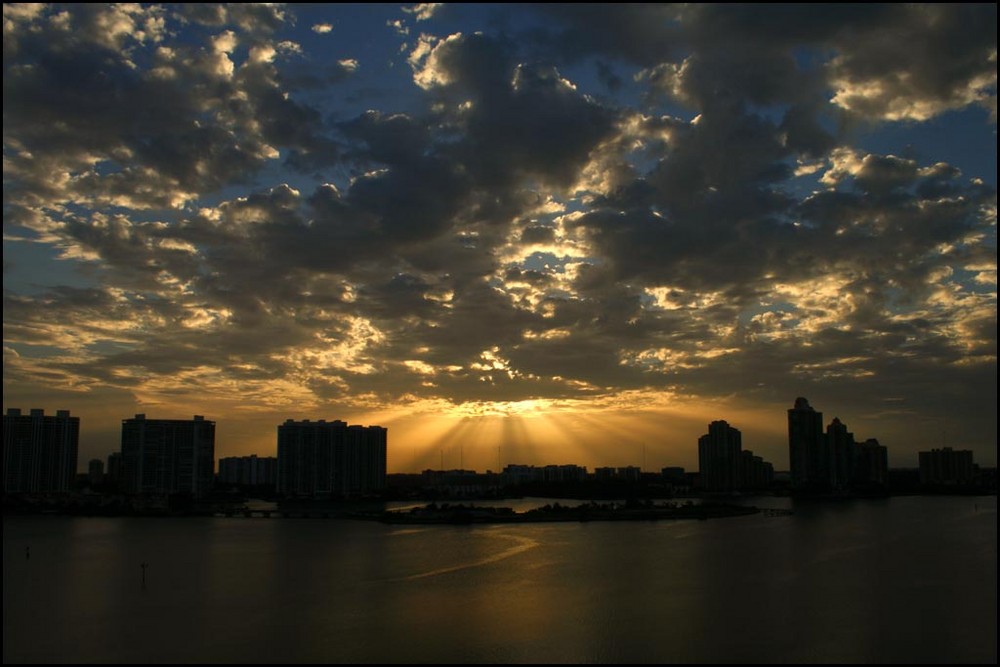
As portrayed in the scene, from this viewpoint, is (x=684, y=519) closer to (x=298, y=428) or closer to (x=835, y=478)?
(x=298, y=428)

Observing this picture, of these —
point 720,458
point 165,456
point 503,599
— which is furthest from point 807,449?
point 503,599

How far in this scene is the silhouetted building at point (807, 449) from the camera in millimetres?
82000

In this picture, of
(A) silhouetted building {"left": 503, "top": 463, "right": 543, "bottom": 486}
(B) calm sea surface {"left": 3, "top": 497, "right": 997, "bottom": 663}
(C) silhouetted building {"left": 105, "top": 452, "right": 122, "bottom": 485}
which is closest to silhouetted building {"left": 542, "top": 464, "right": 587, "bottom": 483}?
(A) silhouetted building {"left": 503, "top": 463, "right": 543, "bottom": 486}

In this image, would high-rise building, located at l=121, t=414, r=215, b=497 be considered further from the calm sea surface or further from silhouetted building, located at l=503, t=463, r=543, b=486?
silhouetted building, located at l=503, t=463, r=543, b=486

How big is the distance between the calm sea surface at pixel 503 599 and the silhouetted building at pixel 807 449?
51.7 m

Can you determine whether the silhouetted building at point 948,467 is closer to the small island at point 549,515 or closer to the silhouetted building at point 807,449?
the silhouetted building at point 807,449

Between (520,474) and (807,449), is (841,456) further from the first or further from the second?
(520,474)

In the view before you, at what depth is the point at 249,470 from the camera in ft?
312

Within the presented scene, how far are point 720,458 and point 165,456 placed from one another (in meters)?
59.0

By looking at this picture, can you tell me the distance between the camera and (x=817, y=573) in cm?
2139

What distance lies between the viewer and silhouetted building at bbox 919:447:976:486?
102 metres

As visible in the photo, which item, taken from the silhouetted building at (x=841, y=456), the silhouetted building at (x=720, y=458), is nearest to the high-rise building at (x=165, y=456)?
the silhouetted building at (x=720, y=458)

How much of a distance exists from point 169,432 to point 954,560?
52.7 metres

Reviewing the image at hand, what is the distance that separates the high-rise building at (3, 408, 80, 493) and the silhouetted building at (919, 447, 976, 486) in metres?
94.6
